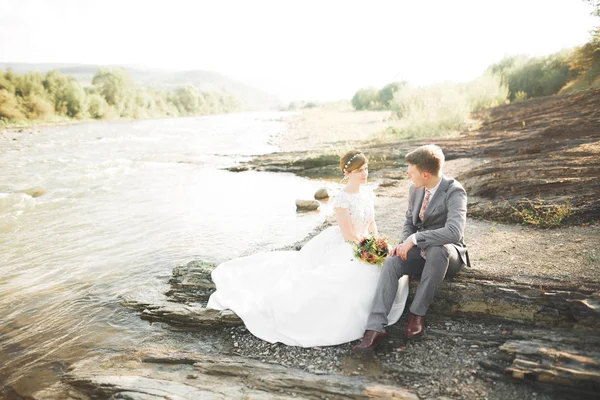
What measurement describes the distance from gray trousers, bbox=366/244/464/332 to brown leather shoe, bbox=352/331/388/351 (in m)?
0.05

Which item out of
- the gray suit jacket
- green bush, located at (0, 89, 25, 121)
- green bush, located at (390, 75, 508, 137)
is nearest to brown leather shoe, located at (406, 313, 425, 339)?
the gray suit jacket

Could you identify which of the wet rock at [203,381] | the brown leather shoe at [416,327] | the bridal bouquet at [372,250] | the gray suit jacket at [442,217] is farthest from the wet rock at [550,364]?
the bridal bouquet at [372,250]

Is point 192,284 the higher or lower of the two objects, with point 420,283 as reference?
lower

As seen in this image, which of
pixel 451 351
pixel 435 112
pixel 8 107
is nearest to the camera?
pixel 451 351

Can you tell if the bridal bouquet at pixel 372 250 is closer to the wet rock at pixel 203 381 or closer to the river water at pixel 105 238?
the wet rock at pixel 203 381

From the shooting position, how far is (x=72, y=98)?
181ft

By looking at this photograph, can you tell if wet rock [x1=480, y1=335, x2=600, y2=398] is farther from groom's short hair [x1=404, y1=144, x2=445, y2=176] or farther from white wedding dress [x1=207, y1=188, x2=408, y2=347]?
groom's short hair [x1=404, y1=144, x2=445, y2=176]

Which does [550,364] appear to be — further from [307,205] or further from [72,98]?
[72,98]

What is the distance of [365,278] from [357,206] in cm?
107

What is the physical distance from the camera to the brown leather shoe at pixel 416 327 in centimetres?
412

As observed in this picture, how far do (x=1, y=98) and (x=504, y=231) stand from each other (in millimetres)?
56599

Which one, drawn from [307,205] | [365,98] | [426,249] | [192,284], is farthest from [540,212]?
[365,98]

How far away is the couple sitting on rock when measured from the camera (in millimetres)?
4164

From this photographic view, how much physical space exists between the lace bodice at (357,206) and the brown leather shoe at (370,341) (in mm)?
1546
